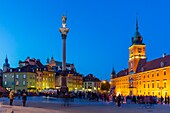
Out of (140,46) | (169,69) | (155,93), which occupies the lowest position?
(155,93)

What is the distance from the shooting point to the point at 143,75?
11450 cm

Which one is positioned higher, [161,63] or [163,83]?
[161,63]

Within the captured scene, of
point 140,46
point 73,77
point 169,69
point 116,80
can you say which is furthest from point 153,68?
point 73,77

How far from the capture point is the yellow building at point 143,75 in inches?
3791

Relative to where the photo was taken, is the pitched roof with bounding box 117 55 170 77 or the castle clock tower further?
the castle clock tower

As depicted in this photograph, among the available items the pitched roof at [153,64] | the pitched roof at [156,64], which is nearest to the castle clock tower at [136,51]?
the pitched roof at [153,64]

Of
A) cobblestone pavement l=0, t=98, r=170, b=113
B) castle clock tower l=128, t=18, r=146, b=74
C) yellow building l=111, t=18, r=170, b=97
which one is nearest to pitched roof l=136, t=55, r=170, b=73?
yellow building l=111, t=18, r=170, b=97

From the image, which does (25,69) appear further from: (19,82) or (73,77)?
(73,77)

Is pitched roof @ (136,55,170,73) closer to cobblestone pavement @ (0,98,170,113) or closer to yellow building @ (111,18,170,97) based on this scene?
yellow building @ (111,18,170,97)

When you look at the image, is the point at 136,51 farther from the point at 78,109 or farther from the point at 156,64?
the point at 78,109

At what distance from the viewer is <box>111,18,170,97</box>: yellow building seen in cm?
9628

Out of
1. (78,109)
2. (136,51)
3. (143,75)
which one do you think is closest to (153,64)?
(143,75)

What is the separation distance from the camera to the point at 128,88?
130 m

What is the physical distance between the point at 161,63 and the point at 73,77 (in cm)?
9499
